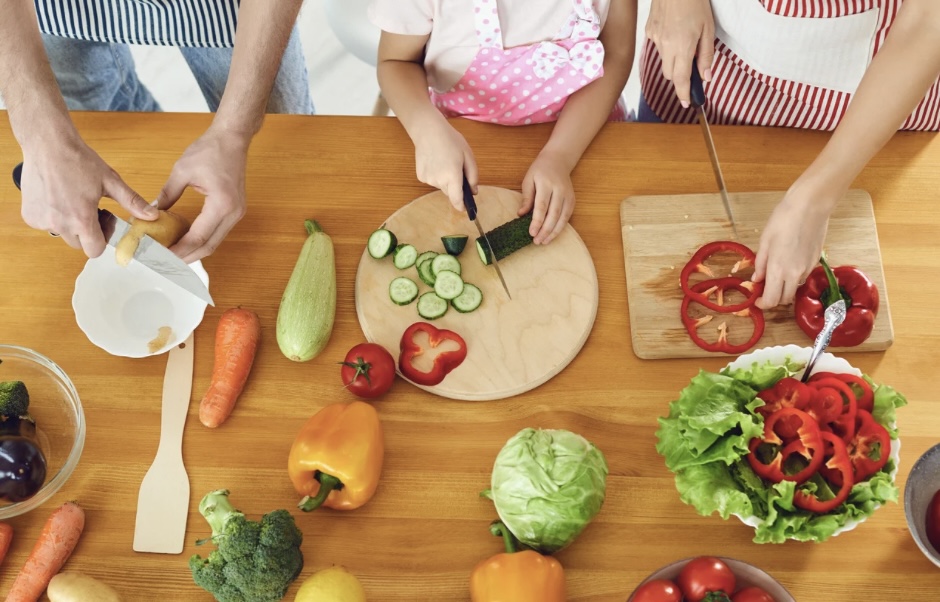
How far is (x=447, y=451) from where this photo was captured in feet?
5.04

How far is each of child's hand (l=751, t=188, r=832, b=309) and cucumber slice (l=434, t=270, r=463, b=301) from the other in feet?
2.11

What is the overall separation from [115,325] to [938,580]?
1.71m

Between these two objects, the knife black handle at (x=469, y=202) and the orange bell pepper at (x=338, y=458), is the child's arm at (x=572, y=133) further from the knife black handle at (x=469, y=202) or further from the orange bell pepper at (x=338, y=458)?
the orange bell pepper at (x=338, y=458)

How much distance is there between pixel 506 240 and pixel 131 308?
2.71 feet

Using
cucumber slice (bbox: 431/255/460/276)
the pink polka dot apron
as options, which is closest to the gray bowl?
cucumber slice (bbox: 431/255/460/276)

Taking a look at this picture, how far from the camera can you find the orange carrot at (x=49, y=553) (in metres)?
1.39

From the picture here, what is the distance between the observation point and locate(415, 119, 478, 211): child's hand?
1661mm

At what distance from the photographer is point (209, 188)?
1.58 metres

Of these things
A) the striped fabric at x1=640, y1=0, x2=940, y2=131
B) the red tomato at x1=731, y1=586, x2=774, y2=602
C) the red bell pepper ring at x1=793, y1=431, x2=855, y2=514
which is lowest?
the red tomato at x1=731, y1=586, x2=774, y2=602

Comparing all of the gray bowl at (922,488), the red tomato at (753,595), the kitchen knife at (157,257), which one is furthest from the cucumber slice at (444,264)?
the gray bowl at (922,488)

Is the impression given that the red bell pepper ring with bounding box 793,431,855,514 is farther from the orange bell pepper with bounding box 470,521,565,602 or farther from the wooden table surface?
the orange bell pepper with bounding box 470,521,565,602

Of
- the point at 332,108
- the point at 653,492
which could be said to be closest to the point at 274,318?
the point at 653,492

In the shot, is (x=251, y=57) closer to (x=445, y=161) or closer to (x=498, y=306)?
(x=445, y=161)

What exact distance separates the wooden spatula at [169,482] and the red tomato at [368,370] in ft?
1.15
